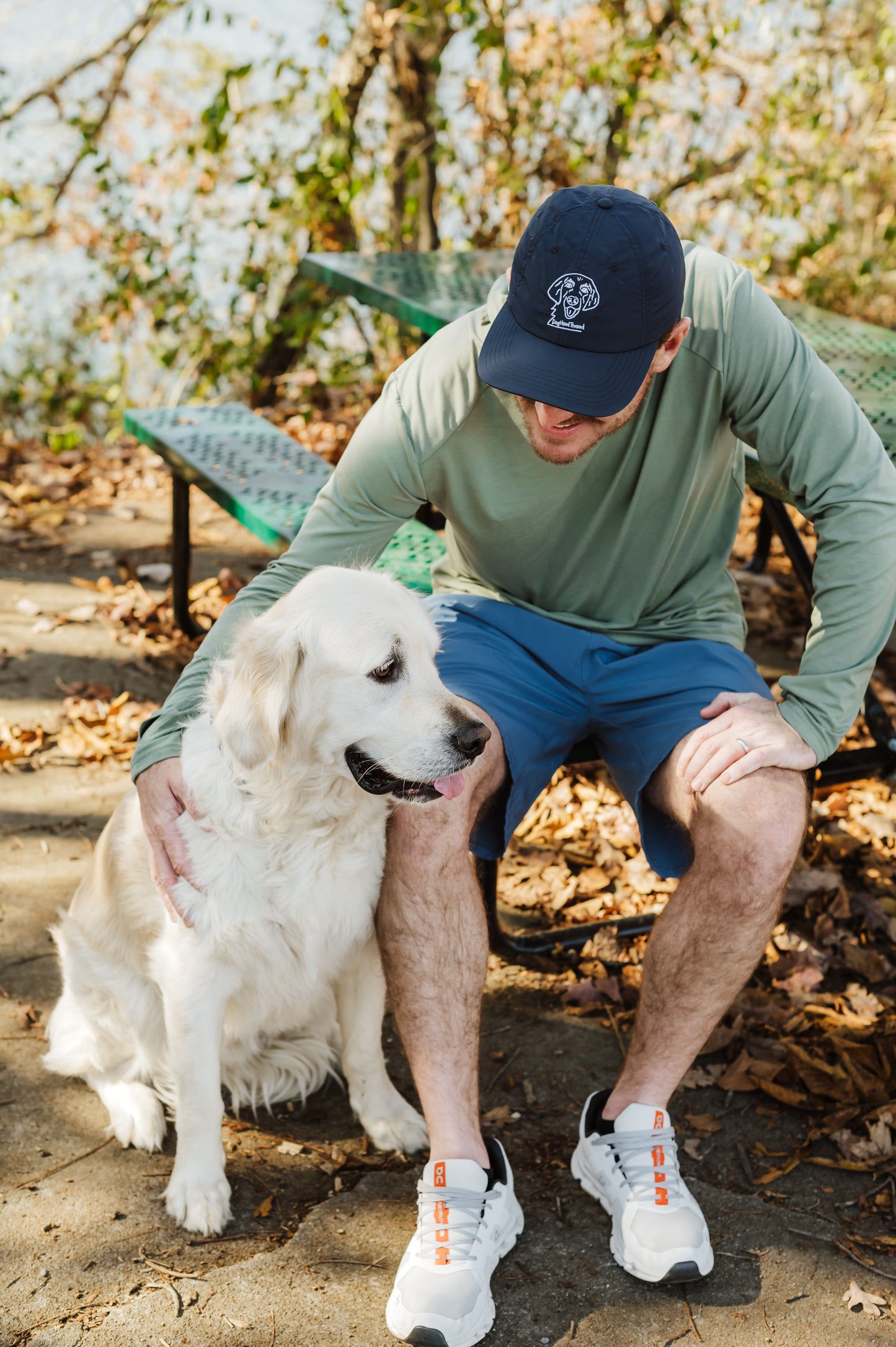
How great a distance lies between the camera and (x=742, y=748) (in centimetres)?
220

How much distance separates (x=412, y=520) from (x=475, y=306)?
72 centimetres

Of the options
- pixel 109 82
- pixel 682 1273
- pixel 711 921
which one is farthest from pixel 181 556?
pixel 109 82

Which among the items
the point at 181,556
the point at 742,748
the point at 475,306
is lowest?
the point at 181,556

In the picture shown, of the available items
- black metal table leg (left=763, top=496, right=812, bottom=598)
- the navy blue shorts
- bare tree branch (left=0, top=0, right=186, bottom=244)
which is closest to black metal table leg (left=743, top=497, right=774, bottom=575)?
black metal table leg (left=763, top=496, right=812, bottom=598)

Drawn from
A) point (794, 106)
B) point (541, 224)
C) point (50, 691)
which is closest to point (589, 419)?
point (541, 224)

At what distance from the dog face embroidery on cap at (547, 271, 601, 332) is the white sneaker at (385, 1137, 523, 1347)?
160 centimetres

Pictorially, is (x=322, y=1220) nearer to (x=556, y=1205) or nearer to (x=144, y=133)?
(x=556, y=1205)

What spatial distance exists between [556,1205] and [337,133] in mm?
5207

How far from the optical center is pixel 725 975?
7.21 ft

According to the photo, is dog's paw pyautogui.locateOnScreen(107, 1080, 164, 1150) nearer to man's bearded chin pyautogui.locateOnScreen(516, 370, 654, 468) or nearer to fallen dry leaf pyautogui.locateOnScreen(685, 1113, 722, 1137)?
fallen dry leaf pyautogui.locateOnScreen(685, 1113, 722, 1137)

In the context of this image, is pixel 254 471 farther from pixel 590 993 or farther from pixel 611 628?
pixel 590 993

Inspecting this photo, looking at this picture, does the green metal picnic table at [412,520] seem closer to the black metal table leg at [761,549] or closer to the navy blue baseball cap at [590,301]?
the black metal table leg at [761,549]

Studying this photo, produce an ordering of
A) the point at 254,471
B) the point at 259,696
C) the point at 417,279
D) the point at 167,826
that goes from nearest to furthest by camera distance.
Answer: the point at 259,696
the point at 167,826
the point at 254,471
the point at 417,279

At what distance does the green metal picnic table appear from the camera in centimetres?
302
